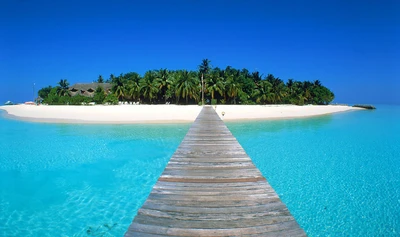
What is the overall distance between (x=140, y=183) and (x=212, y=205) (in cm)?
542

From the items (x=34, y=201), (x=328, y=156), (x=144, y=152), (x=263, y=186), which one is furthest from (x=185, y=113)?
(x=263, y=186)

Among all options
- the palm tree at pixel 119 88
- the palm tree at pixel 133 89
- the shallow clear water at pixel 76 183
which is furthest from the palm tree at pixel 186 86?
the shallow clear water at pixel 76 183

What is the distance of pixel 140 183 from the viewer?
27.3 ft

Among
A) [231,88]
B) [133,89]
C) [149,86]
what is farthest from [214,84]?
[133,89]

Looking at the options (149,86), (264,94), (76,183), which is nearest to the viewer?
(76,183)

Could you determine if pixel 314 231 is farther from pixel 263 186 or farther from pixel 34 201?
pixel 34 201

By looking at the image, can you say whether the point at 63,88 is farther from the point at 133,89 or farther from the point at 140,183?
the point at 140,183

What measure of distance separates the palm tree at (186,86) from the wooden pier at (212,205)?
3910 centimetres

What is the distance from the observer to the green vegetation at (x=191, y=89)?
1834 inches

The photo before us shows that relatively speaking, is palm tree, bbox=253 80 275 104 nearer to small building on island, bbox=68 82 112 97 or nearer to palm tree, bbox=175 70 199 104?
palm tree, bbox=175 70 199 104

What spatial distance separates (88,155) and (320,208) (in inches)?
404

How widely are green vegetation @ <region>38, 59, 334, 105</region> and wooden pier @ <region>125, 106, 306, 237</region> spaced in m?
39.5

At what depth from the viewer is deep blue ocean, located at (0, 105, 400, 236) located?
19.1ft

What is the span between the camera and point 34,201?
23.0 ft
